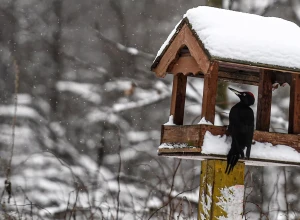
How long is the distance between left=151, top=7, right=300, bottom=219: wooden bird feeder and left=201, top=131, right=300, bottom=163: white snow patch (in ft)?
0.07

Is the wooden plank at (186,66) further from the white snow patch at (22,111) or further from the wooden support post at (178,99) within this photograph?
the white snow patch at (22,111)

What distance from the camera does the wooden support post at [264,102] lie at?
4.11 meters

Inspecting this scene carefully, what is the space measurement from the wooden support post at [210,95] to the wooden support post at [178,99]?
39 centimetres

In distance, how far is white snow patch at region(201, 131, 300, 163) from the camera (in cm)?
376

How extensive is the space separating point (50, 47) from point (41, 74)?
535 millimetres

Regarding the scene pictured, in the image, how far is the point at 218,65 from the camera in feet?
13.0

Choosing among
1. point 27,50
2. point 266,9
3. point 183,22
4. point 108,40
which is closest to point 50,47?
point 27,50

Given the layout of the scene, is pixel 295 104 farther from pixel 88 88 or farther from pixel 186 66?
pixel 88 88

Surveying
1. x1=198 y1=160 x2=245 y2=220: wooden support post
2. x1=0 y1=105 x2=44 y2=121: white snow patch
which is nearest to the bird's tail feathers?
x1=198 y1=160 x2=245 y2=220: wooden support post

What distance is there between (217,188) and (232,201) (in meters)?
0.13

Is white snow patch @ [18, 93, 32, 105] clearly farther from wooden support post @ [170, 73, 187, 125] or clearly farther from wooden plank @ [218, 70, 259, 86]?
wooden support post @ [170, 73, 187, 125]

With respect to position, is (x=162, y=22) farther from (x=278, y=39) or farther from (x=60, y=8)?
(x=278, y=39)

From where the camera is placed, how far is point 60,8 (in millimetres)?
12586

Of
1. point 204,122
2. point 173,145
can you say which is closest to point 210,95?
point 204,122
